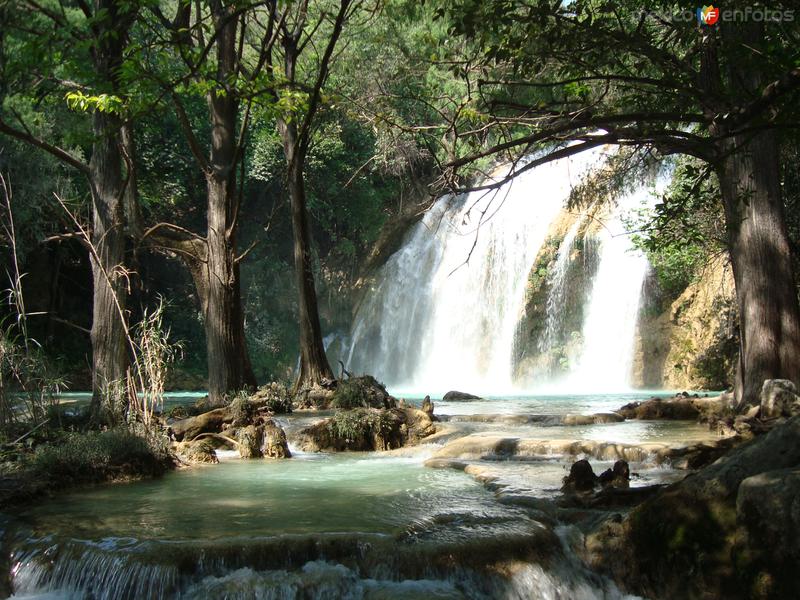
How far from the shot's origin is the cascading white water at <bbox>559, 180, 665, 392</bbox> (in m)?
21.1

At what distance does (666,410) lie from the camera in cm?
1234

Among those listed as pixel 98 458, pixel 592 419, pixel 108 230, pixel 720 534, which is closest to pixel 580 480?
pixel 720 534

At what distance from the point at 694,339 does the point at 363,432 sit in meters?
12.3

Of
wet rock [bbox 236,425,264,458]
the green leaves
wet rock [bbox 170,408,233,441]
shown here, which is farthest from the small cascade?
the green leaves

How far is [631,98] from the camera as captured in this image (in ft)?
27.3

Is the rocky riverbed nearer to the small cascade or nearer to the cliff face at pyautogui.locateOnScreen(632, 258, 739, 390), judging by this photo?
the cliff face at pyautogui.locateOnScreen(632, 258, 739, 390)

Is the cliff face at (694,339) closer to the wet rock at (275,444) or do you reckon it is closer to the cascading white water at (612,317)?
the cascading white water at (612,317)

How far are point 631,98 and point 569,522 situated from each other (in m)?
4.81

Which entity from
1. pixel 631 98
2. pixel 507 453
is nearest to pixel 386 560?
pixel 507 453

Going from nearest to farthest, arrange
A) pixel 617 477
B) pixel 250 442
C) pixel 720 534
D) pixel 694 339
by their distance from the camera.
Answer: pixel 720 534 → pixel 617 477 → pixel 250 442 → pixel 694 339

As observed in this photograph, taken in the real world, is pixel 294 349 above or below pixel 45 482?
above

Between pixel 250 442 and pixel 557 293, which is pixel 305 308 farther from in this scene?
pixel 557 293

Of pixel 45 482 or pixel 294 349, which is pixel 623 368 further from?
pixel 45 482

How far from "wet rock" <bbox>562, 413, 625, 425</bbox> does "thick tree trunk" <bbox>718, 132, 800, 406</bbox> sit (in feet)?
6.76
